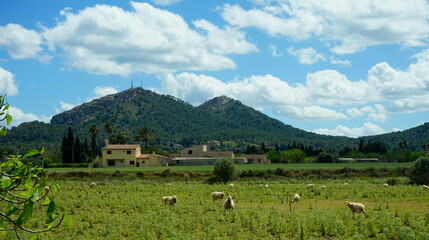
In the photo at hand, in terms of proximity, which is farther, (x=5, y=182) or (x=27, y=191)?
(x=27, y=191)

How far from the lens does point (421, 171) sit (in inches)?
2231

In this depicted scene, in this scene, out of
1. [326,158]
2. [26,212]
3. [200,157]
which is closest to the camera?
[26,212]

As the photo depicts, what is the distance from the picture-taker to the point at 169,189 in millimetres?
49438

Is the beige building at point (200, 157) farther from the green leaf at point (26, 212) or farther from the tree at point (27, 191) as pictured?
the green leaf at point (26, 212)

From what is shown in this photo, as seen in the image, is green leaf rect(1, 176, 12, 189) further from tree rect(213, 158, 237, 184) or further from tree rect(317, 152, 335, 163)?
tree rect(317, 152, 335, 163)

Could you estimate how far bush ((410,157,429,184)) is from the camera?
184ft

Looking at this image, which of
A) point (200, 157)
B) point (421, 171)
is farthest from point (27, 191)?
point (200, 157)

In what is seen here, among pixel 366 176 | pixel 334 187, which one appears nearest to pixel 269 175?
pixel 366 176

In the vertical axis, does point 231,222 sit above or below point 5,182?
below

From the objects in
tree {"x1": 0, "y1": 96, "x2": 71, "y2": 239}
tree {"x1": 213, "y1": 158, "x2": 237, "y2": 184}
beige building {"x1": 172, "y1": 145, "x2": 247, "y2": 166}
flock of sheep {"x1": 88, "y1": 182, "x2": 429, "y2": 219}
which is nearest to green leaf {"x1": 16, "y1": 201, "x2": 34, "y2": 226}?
tree {"x1": 0, "y1": 96, "x2": 71, "y2": 239}

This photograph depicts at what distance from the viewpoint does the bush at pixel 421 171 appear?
5616cm

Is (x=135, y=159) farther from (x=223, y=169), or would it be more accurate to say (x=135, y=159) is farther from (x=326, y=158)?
(x=326, y=158)

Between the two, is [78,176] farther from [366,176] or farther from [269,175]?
→ [366,176]

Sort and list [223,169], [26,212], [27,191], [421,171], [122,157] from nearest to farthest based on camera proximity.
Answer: [26,212] → [27,191] → [421,171] → [223,169] → [122,157]
